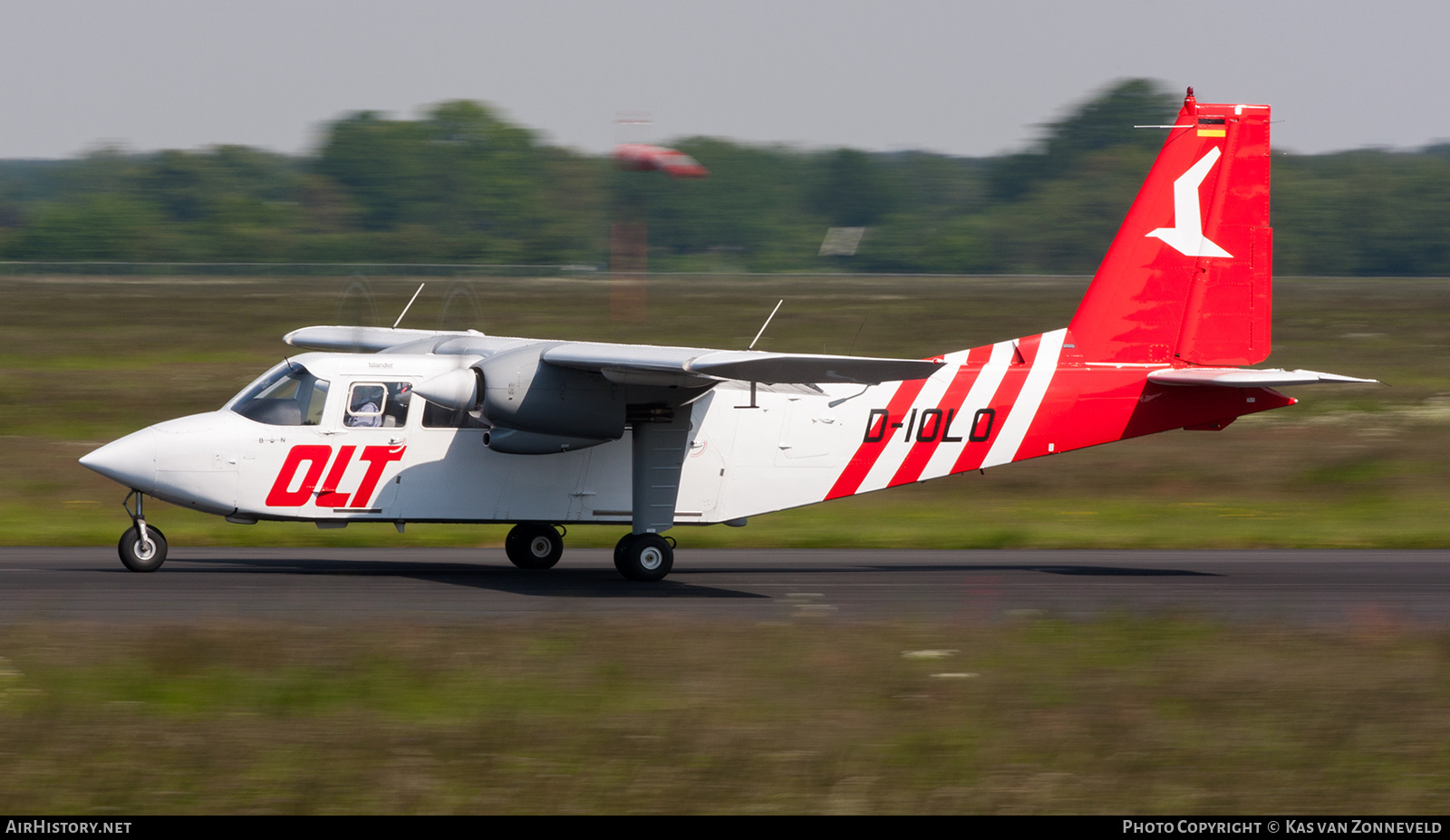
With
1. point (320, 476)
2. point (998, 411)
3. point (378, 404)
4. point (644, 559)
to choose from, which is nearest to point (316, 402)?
point (378, 404)

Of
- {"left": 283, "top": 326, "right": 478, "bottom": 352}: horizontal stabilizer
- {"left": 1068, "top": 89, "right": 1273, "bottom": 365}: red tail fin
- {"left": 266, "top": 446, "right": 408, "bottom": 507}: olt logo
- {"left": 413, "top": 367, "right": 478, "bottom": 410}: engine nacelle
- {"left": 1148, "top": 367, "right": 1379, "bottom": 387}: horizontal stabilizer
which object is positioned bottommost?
{"left": 266, "top": 446, "right": 408, "bottom": 507}: olt logo

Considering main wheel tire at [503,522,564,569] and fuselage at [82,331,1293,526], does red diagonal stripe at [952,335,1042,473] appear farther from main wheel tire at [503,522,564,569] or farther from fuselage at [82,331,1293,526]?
main wheel tire at [503,522,564,569]

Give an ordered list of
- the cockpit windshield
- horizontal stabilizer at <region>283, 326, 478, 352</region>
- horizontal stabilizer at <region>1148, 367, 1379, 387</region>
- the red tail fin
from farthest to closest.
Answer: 1. horizontal stabilizer at <region>283, 326, 478, 352</region>
2. the red tail fin
3. horizontal stabilizer at <region>1148, 367, 1379, 387</region>
4. the cockpit windshield

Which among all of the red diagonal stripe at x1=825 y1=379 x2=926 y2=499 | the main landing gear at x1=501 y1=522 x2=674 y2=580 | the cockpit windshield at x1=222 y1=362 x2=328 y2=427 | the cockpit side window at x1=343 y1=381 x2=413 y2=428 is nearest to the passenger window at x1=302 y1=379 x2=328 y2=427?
the cockpit windshield at x1=222 y1=362 x2=328 y2=427

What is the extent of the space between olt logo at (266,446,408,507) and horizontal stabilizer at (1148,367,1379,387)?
332 inches

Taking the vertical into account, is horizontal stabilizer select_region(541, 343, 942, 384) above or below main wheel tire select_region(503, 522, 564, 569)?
above

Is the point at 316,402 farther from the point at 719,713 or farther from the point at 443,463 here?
the point at 719,713

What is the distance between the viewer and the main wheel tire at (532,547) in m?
15.8

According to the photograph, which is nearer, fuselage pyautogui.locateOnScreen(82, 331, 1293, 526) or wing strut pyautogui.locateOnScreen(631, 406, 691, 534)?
fuselage pyautogui.locateOnScreen(82, 331, 1293, 526)

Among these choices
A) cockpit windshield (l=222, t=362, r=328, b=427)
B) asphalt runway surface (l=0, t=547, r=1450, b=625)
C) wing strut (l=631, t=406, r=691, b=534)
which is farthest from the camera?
wing strut (l=631, t=406, r=691, b=534)

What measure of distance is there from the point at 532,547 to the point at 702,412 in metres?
2.49

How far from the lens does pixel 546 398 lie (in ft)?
45.8

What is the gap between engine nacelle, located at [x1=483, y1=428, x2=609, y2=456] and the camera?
48.1 feet

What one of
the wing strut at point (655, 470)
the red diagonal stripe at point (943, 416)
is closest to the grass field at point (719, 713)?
Result: the wing strut at point (655, 470)
